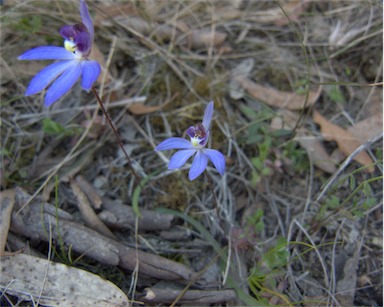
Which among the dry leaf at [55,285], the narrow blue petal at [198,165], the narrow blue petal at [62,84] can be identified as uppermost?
the narrow blue petal at [62,84]

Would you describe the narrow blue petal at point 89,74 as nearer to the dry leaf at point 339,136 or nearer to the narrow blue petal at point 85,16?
the narrow blue petal at point 85,16

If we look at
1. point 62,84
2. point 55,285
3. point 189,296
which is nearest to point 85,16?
point 62,84

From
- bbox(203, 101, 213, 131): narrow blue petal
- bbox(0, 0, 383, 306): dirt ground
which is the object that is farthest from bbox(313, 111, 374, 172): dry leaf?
bbox(203, 101, 213, 131): narrow blue petal

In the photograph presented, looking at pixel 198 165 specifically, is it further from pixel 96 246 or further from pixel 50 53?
pixel 50 53

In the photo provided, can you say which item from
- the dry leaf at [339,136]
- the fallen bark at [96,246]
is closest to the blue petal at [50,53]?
the fallen bark at [96,246]

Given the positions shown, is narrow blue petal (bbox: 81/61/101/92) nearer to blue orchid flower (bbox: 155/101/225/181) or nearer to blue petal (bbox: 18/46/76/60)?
blue petal (bbox: 18/46/76/60)

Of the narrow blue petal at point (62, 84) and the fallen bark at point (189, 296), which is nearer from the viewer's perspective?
the narrow blue petal at point (62, 84)

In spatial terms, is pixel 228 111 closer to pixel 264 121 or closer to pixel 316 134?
pixel 264 121
